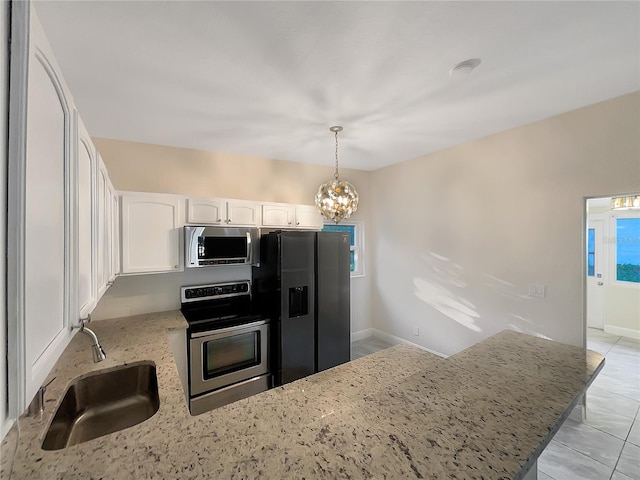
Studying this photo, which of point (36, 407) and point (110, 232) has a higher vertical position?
point (110, 232)

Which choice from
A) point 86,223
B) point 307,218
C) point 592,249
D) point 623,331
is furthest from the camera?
point 592,249

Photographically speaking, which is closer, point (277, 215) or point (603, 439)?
point (603, 439)

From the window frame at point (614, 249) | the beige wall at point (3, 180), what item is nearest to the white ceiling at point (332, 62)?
the beige wall at point (3, 180)

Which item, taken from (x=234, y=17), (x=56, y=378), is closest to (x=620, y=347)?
(x=234, y=17)

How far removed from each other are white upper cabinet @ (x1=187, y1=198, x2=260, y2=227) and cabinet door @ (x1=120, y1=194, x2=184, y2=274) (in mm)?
135

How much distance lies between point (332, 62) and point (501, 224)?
2.40 m

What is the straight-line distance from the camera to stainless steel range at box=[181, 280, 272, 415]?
2.41 m

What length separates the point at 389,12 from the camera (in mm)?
1301

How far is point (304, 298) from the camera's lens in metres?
2.94

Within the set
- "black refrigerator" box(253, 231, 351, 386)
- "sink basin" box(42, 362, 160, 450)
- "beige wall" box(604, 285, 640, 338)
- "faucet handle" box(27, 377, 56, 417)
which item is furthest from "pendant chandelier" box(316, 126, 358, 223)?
"beige wall" box(604, 285, 640, 338)

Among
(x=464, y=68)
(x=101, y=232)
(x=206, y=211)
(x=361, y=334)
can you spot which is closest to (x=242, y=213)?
(x=206, y=211)

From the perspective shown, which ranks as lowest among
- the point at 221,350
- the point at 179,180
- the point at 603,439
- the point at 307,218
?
the point at 603,439

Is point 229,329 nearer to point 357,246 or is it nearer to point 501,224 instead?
point 357,246

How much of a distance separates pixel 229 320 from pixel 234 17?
232cm
